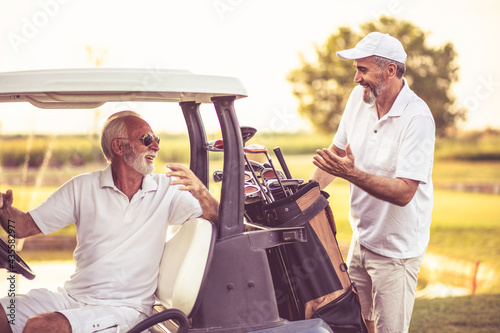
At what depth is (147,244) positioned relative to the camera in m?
2.56

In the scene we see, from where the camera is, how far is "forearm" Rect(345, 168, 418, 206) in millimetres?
2568

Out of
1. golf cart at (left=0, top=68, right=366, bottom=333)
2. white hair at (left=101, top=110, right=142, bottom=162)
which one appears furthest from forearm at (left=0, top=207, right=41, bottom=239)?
white hair at (left=101, top=110, right=142, bottom=162)

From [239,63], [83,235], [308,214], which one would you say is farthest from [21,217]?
[239,63]

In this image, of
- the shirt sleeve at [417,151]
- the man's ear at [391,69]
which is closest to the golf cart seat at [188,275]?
the shirt sleeve at [417,151]

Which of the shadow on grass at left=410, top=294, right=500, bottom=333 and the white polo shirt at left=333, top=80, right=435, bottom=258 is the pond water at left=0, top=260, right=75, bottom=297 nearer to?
the shadow on grass at left=410, top=294, right=500, bottom=333

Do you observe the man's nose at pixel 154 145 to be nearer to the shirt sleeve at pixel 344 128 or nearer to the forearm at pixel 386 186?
the forearm at pixel 386 186

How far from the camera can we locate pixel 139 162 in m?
2.60

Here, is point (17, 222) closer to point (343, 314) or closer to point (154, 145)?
point (154, 145)

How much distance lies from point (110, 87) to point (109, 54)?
31.5 feet

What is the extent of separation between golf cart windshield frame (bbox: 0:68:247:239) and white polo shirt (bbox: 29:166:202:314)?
0.30m

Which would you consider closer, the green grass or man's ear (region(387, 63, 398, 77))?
man's ear (region(387, 63, 398, 77))

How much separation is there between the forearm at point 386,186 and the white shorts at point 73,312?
3.55 ft

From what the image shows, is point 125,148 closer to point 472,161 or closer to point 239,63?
point 239,63

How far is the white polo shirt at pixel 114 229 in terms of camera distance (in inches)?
98.5
